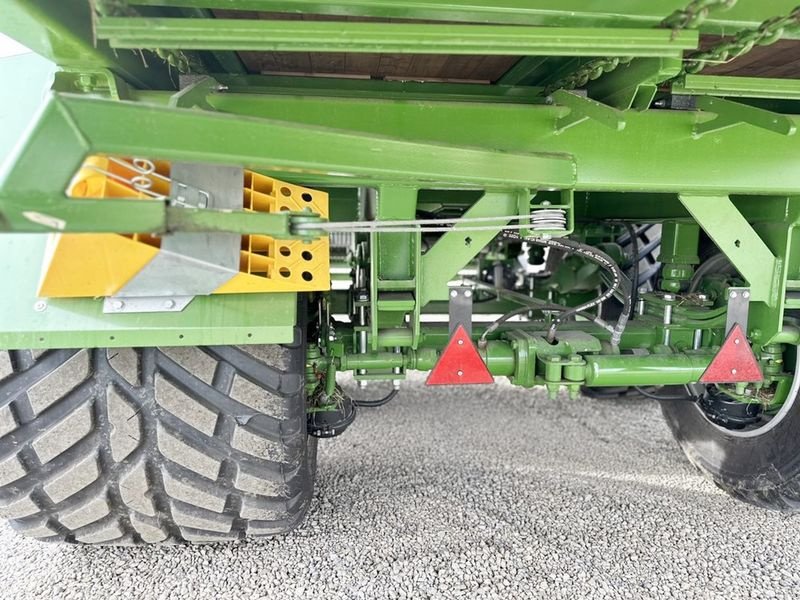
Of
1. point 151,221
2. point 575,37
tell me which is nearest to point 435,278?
point 575,37

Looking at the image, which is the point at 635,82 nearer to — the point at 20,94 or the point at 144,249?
the point at 144,249

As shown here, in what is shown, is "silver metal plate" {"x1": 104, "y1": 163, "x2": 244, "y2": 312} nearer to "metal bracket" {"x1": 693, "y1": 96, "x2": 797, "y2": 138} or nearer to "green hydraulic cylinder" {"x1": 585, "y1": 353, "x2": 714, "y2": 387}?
"green hydraulic cylinder" {"x1": 585, "y1": 353, "x2": 714, "y2": 387}

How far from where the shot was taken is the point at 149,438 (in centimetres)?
170

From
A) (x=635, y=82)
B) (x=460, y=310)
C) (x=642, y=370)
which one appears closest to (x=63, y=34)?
(x=460, y=310)

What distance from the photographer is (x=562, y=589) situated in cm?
194

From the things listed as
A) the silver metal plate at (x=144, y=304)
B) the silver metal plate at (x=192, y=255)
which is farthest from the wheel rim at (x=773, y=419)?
the silver metal plate at (x=144, y=304)

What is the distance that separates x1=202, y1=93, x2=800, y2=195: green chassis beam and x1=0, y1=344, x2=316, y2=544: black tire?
698mm

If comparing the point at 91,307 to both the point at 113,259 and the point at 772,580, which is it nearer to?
the point at 113,259

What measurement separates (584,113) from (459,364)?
0.93 m

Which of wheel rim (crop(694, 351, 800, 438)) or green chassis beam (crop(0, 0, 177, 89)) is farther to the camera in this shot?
wheel rim (crop(694, 351, 800, 438))

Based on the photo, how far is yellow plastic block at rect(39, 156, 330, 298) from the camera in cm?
128

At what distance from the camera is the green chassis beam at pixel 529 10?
1.28 meters

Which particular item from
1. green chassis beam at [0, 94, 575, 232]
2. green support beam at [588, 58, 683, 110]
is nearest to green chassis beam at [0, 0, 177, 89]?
green chassis beam at [0, 94, 575, 232]

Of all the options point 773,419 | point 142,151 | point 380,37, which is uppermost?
point 380,37
